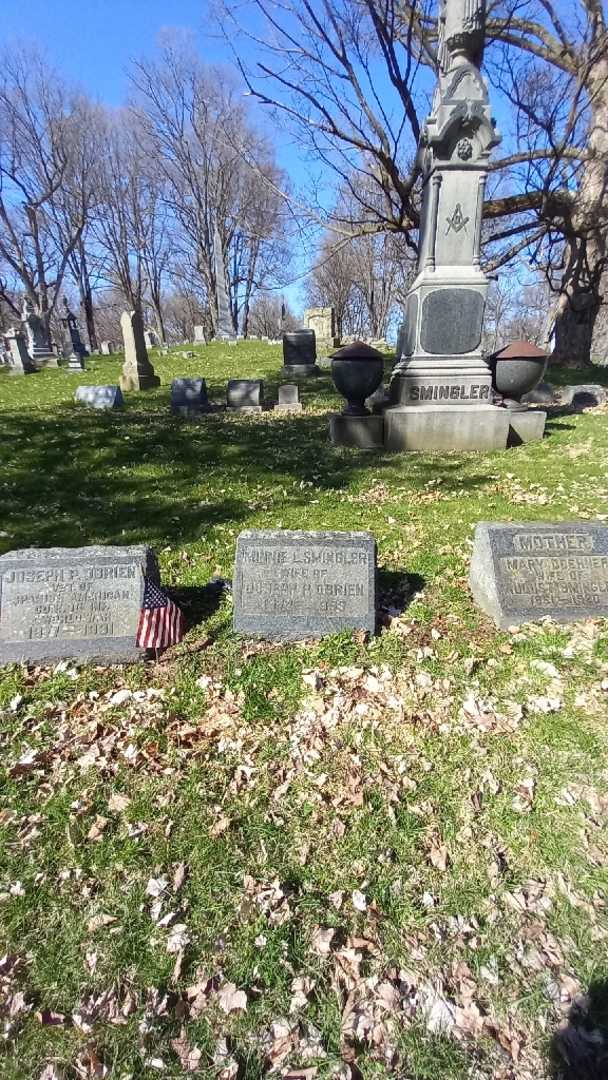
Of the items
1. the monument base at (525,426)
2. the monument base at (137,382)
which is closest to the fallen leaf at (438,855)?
the monument base at (525,426)

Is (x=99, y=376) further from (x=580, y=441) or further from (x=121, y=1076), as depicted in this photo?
(x=121, y=1076)

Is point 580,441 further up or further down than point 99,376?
further down

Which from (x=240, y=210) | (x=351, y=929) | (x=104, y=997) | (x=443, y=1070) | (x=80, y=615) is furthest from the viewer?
(x=240, y=210)

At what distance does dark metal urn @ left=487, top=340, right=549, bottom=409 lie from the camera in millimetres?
8641

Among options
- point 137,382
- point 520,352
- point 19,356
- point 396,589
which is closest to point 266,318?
point 19,356

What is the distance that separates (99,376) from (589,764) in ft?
63.9

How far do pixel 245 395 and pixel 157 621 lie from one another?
32.4 ft

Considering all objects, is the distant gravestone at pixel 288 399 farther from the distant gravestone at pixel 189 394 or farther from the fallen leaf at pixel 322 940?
the fallen leaf at pixel 322 940

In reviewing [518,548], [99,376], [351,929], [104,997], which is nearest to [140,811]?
[104,997]

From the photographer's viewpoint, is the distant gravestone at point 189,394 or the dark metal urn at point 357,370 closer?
the dark metal urn at point 357,370

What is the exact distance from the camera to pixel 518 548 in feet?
12.6

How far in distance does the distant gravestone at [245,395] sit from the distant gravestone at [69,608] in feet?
30.9

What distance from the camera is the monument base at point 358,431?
8492mm

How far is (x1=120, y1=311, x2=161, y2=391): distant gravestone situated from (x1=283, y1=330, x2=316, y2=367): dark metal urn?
479 centimetres
